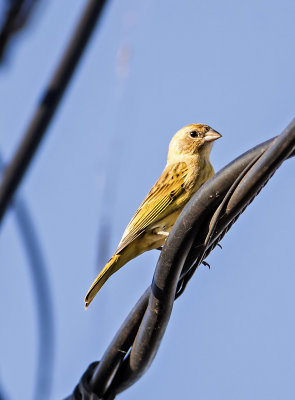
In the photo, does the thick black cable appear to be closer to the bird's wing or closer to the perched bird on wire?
the perched bird on wire

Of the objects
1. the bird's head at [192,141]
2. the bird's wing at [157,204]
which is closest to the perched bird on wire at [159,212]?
the bird's wing at [157,204]

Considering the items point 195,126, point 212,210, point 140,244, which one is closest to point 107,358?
point 212,210

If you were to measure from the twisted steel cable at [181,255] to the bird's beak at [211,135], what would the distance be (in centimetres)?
280

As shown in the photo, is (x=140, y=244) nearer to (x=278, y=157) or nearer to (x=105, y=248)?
(x=105, y=248)

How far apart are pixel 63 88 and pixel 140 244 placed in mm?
1586

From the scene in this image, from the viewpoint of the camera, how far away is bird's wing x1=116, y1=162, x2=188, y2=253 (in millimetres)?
4539

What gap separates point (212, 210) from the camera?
269 centimetres

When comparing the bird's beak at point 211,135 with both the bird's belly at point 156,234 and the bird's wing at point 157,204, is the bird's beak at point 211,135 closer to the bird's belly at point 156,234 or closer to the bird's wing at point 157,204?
the bird's wing at point 157,204

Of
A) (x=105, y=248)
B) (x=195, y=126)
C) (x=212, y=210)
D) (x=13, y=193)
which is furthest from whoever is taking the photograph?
(x=195, y=126)

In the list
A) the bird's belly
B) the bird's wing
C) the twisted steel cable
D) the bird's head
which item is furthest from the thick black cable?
the bird's head

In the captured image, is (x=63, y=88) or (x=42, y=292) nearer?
(x=63, y=88)

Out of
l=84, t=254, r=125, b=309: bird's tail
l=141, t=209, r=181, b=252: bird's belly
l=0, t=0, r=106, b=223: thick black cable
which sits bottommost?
l=84, t=254, r=125, b=309: bird's tail

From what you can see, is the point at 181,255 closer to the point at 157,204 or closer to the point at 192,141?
the point at 157,204

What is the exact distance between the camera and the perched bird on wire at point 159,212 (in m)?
4.43
